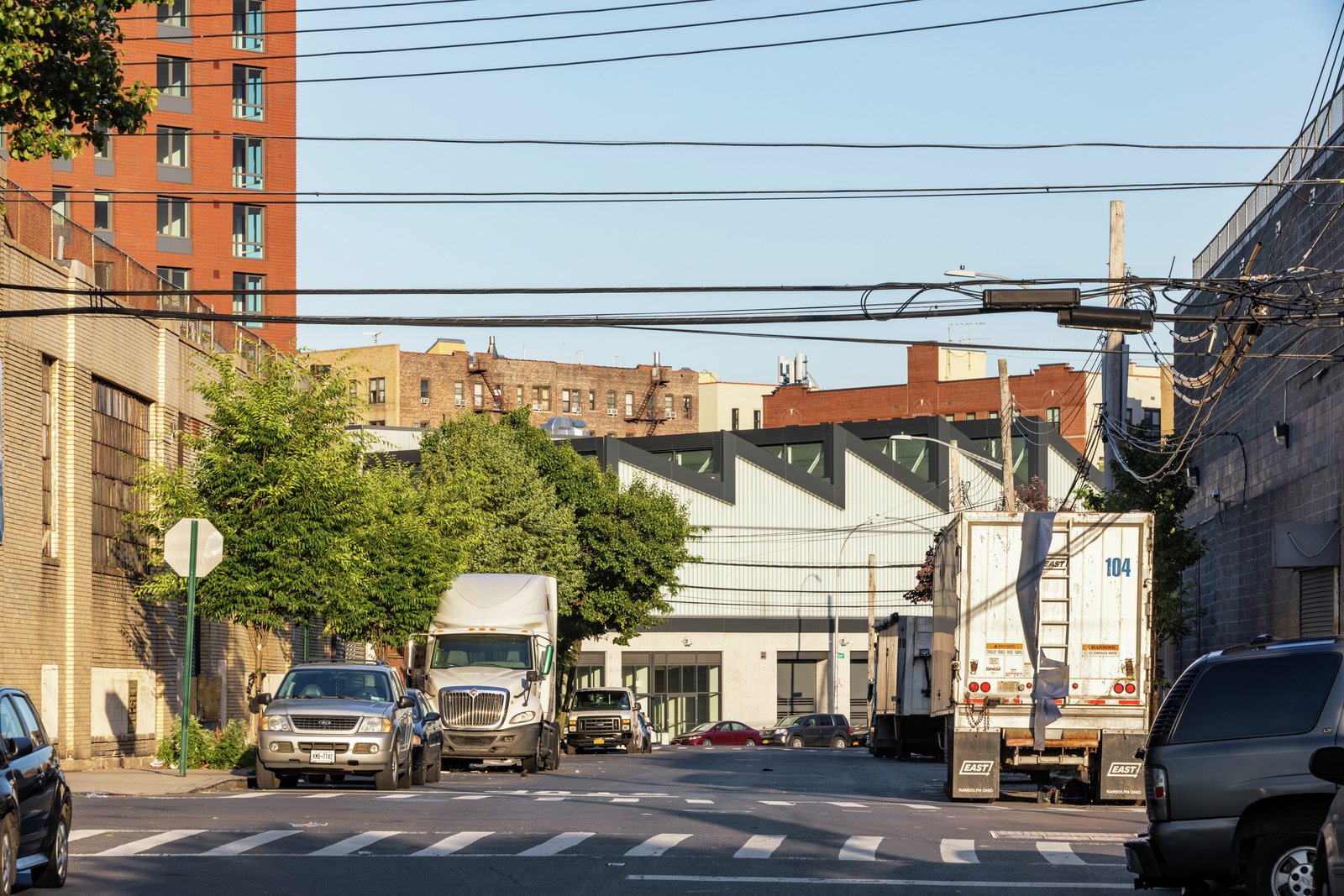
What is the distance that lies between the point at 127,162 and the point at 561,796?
48281mm

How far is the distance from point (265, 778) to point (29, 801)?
13284 millimetres

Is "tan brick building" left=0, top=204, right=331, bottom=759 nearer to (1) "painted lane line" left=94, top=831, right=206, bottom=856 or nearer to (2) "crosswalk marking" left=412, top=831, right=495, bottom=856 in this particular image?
(1) "painted lane line" left=94, top=831, right=206, bottom=856

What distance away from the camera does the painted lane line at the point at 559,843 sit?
52.3 ft

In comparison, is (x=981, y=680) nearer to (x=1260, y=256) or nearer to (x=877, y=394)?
(x=1260, y=256)

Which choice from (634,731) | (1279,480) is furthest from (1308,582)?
(634,731)

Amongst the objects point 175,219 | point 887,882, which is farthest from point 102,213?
point 887,882

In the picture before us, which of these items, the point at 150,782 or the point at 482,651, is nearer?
the point at 150,782

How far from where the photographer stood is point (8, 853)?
11781mm

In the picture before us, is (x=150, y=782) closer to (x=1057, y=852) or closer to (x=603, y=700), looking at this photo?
(x=1057, y=852)

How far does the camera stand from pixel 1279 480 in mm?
30406

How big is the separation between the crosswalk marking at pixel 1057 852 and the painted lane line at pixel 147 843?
25.4 feet

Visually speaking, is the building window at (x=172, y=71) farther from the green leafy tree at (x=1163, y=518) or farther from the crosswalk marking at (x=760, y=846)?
the crosswalk marking at (x=760, y=846)

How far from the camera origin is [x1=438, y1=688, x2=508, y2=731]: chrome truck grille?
33438 millimetres

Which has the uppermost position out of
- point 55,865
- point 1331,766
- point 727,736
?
point 1331,766
